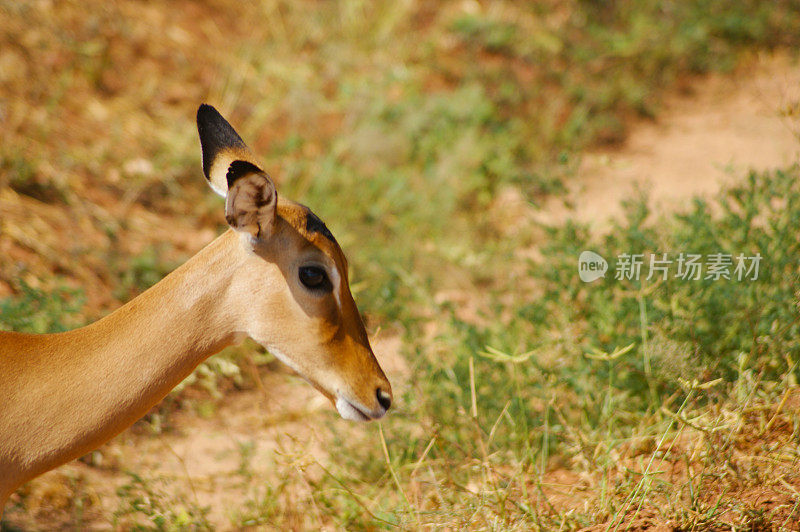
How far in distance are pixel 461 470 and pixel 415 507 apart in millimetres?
→ 507

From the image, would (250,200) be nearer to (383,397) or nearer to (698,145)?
(383,397)

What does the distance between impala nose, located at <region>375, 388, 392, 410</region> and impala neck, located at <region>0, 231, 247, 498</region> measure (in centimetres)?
51

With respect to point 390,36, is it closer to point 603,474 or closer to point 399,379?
point 399,379

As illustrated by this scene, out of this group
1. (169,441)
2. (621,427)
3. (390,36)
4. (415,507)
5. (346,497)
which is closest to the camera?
(415,507)

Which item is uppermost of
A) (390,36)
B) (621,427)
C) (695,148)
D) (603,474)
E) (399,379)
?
(390,36)

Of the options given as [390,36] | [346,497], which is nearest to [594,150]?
[390,36]

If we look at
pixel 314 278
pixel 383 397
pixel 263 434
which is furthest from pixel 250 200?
pixel 263 434

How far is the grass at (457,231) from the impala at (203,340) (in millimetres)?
509

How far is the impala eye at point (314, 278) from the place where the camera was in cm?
241

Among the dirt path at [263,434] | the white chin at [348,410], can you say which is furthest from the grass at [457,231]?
the white chin at [348,410]

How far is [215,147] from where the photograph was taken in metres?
2.57

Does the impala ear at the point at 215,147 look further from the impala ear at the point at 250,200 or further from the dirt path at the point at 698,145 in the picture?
the dirt path at the point at 698,145

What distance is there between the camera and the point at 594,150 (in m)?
6.41

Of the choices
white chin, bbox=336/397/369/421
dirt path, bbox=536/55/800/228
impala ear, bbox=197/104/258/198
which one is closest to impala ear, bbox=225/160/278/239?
impala ear, bbox=197/104/258/198
